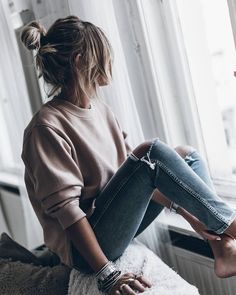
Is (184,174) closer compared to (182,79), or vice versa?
(184,174)

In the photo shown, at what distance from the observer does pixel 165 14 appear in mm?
1522

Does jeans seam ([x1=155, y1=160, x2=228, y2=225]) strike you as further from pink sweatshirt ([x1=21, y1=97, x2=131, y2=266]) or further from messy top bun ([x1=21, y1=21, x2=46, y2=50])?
messy top bun ([x1=21, y1=21, x2=46, y2=50])

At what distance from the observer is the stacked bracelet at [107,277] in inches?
45.3

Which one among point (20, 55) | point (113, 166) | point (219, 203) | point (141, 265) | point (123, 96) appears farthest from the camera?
point (20, 55)

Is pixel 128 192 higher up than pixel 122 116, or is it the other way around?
pixel 122 116

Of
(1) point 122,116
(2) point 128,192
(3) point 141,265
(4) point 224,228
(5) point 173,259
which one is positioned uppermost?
(1) point 122,116

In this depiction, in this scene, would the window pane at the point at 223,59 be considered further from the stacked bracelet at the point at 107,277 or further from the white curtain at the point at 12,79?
the white curtain at the point at 12,79

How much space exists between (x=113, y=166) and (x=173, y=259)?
1.44 ft

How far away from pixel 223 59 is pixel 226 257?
2.22 ft

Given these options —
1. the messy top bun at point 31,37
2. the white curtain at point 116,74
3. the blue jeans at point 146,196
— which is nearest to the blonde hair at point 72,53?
the messy top bun at point 31,37

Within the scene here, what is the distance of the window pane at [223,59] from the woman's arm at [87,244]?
0.65 metres

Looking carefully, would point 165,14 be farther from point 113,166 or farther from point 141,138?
point 113,166

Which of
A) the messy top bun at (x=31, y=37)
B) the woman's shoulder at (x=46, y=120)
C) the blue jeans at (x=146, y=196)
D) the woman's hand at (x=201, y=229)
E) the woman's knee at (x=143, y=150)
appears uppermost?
the messy top bun at (x=31, y=37)

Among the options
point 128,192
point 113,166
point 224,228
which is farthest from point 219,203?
point 113,166
